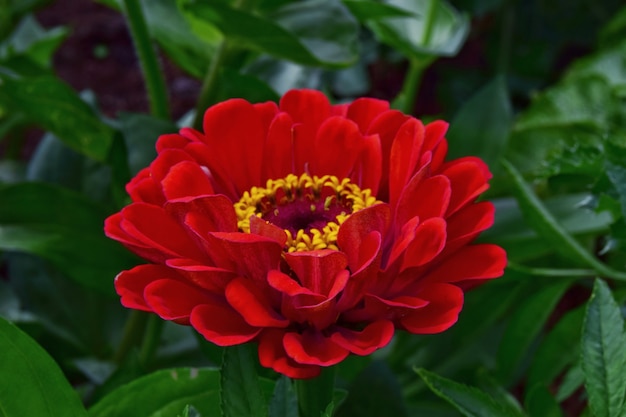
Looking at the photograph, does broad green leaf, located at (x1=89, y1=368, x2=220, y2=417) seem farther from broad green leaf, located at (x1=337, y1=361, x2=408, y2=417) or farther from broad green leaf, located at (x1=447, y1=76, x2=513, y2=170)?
broad green leaf, located at (x1=447, y1=76, x2=513, y2=170)

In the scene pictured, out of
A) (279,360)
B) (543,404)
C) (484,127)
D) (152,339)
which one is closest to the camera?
(279,360)

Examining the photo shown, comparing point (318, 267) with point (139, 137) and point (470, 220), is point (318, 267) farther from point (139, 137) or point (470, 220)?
point (139, 137)

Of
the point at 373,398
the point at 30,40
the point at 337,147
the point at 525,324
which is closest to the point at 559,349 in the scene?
the point at 525,324

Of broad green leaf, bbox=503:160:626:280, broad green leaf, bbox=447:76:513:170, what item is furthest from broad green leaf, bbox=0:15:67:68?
broad green leaf, bbox=503:160:626:280

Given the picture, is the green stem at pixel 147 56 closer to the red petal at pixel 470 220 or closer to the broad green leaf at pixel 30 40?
the broad green leaf at pixel 30 40

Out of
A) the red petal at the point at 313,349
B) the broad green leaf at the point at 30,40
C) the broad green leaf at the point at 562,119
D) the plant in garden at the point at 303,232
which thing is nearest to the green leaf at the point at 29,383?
the plant in garden at the point at 303,232

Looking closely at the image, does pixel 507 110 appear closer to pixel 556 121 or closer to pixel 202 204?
pixel 556 121

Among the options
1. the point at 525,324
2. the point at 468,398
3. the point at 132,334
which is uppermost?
the point at 468,398
